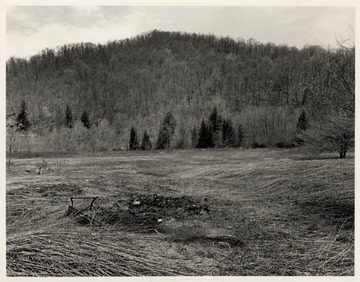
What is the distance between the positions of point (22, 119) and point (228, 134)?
406 centimetres

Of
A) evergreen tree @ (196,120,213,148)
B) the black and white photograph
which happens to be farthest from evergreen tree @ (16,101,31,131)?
evergreen tree @ (196,120,213,148)

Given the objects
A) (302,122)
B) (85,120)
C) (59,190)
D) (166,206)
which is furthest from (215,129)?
(59,190)

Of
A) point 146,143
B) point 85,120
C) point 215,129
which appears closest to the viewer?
point 85,120

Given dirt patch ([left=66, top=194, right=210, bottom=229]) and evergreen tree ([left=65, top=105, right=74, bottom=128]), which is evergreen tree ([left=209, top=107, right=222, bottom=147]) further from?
evergreen tree ([left=65, top=105, right=74, bottom=128])

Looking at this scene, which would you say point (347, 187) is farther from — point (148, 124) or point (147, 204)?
point (148, 124)

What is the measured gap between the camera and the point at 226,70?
254 inches

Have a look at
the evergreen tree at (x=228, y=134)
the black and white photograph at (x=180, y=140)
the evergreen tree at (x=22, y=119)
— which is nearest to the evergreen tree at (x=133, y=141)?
the black and white photograph at (x=180, y=140)

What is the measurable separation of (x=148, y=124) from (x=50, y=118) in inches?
78.0

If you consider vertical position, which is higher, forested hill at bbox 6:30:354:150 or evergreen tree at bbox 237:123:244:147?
forested hill at bbox 6:30:354:150

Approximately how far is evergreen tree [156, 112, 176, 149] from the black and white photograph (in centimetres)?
3

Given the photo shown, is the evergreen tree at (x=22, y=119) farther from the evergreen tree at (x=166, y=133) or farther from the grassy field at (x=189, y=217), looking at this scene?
the evergreen tree at (x=166, y=133)

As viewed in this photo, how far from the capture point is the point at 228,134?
21.0 feet

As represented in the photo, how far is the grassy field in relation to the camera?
13.1 feet

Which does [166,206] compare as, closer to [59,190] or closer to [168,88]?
[59,190]
